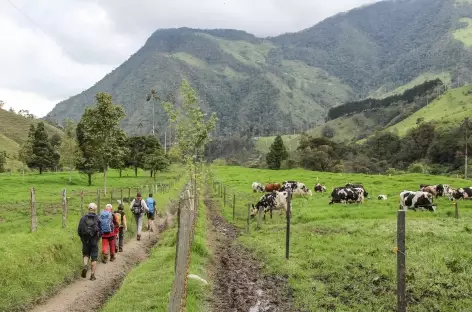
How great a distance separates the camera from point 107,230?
20.0 meters

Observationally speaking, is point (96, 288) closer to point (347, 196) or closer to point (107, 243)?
point (107, 243)

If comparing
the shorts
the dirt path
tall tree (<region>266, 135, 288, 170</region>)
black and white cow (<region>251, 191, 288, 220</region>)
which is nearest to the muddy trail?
the dirt path

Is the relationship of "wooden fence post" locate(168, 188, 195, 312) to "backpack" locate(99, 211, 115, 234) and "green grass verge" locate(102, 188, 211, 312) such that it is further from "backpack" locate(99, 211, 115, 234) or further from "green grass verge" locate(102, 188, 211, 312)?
"backpack" locate(99, 211, 115, 234)

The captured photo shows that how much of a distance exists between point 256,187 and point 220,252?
36.6 metres

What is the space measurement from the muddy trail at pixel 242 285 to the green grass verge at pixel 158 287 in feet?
1.87

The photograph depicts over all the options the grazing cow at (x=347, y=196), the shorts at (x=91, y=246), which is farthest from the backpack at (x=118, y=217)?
the grazing cow at (x=347, y=196)

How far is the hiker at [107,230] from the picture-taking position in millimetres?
19812

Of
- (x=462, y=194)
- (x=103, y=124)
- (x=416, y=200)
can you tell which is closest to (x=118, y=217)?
(x=103, y=124)

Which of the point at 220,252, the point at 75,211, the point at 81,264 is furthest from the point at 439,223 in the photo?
the point at 75,211

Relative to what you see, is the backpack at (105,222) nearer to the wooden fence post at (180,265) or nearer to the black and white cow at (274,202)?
the wooden fence post at (180,265)

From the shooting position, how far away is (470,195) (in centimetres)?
3891

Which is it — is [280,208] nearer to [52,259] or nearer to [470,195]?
[470,195]

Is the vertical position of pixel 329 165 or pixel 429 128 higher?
pixel 429 128

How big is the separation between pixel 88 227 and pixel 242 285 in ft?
21.3
